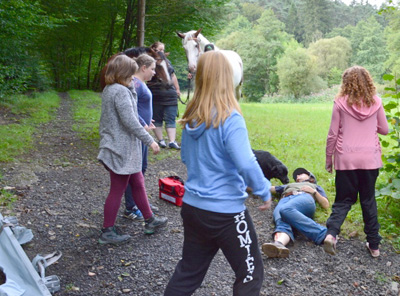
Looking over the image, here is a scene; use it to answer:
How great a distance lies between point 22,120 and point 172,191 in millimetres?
7528

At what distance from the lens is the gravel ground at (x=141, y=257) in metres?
3.42

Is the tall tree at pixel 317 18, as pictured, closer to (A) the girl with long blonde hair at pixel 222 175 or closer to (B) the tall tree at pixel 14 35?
(B) the tall tree at pixel 14 35

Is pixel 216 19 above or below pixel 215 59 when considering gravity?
above

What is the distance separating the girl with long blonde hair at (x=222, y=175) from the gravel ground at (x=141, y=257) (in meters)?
1.07

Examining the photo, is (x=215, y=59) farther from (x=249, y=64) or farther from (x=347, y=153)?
(x=249, y=64)

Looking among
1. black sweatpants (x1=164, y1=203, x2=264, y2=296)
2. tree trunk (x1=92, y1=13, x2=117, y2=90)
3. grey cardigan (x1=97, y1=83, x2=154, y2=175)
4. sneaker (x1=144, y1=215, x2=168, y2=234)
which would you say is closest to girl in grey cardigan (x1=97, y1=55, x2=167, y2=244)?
grey cardigan (x1=97, y1=83, x2=154, y2=175)

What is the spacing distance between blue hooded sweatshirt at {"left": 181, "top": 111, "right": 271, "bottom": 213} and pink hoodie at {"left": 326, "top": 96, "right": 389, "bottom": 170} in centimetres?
185

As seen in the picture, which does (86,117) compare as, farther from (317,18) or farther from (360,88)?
(317,18)

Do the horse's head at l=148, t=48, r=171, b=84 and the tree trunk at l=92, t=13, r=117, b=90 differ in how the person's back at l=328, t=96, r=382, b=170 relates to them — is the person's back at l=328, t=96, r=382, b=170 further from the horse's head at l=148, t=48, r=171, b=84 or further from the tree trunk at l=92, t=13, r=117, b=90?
the tree trunk at l=92, t=13, r=117, b=90

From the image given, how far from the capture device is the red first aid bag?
16.8 ft

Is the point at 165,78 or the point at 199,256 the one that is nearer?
the point at 199,256

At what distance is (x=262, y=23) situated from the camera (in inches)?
2480

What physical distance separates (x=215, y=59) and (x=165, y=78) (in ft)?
17.4

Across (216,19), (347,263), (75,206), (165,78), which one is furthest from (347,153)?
(216,19)
